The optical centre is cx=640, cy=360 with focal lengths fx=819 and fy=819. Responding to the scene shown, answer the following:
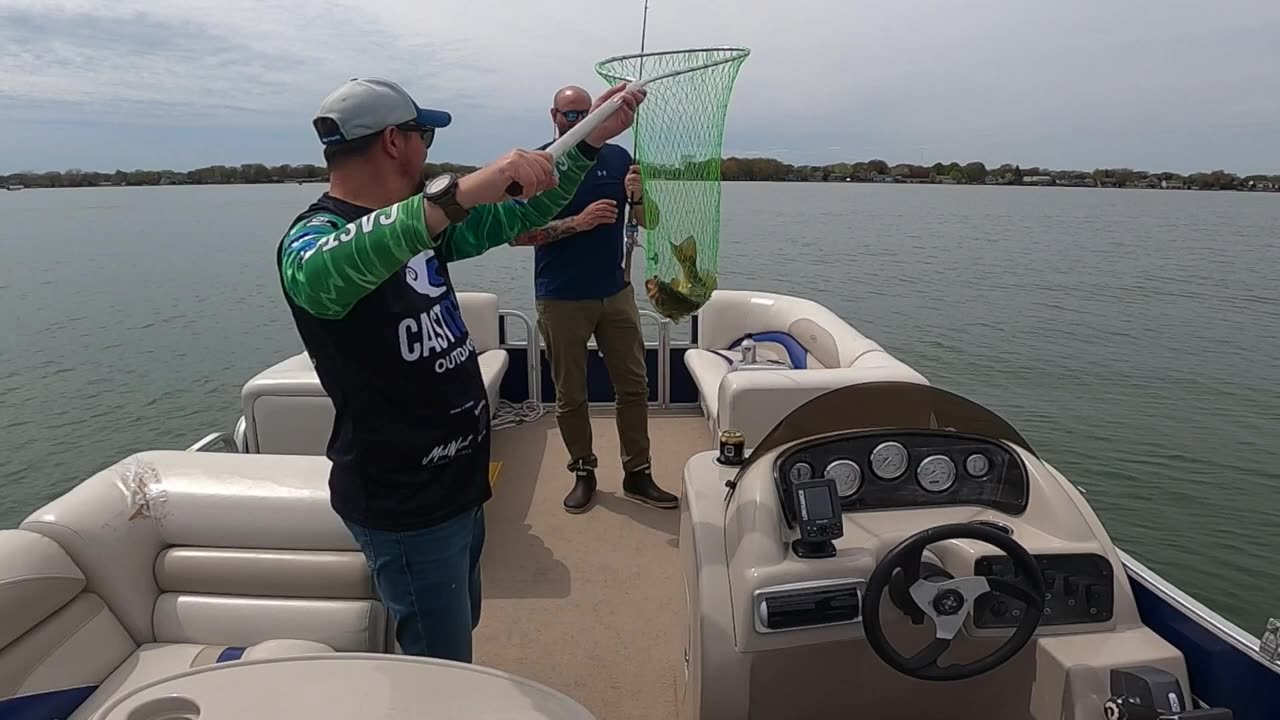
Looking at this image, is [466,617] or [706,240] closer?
[466,617]

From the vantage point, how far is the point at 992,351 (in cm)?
1096

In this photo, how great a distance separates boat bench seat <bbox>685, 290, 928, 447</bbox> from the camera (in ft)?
9.91

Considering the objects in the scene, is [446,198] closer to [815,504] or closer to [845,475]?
[815,504]

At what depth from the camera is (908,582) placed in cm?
140

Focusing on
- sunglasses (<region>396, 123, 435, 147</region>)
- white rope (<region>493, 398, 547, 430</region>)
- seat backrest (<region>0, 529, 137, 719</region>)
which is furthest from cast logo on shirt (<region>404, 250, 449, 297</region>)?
white rope (<region>493, 398, 547, 430</region>)

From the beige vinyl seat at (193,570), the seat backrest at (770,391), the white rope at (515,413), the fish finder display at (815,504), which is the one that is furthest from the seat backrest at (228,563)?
the white rope at (515,413)

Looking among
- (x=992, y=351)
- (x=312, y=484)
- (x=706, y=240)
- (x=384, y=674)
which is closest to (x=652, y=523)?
(x=706, y=240)

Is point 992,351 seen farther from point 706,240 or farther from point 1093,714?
point 1093,714

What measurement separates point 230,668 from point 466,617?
51cm

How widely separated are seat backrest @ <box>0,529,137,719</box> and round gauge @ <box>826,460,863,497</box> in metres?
1.54

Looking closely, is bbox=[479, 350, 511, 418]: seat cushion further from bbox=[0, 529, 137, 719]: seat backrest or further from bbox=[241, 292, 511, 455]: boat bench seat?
bbox=[0, 529, 137, 719]: seat backrest

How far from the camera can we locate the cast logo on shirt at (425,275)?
4.45ft

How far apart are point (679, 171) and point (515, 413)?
2.20 m

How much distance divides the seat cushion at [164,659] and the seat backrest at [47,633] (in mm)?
25
